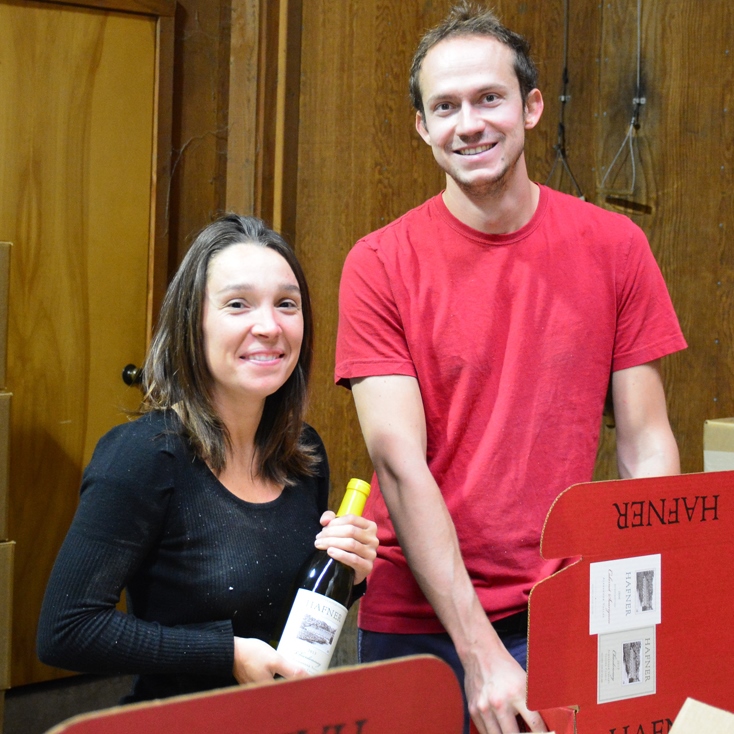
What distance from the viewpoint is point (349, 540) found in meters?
1.13

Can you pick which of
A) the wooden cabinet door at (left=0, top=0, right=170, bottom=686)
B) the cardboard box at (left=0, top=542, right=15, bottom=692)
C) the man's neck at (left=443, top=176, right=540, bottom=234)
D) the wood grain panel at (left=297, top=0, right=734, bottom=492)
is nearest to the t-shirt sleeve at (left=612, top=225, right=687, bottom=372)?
the man's neck at (left=443, top=176, right=540, bottom=234)

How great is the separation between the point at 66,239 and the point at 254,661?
2063 millimetres

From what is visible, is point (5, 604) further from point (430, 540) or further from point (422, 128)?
point (422, 128)

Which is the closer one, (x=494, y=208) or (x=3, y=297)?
(x=494, y=208)

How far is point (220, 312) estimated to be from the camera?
1.20 metres

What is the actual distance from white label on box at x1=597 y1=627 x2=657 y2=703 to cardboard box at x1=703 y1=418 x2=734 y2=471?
0.83 meters

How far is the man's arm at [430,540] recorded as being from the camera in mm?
1225

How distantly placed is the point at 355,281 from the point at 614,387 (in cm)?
41

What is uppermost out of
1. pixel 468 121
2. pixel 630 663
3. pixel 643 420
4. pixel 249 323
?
pixel 468 121

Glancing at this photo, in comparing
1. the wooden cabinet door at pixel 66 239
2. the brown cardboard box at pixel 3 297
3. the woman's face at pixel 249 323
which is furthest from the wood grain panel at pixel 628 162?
the woman's face at pixel 249 323

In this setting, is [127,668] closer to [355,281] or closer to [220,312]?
[220,312]

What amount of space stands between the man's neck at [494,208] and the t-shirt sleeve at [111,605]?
0.63 metres

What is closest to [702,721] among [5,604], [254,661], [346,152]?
[254,661]

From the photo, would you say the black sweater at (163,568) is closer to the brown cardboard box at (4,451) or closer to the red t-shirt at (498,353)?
the red t-shirt at (498,353)
